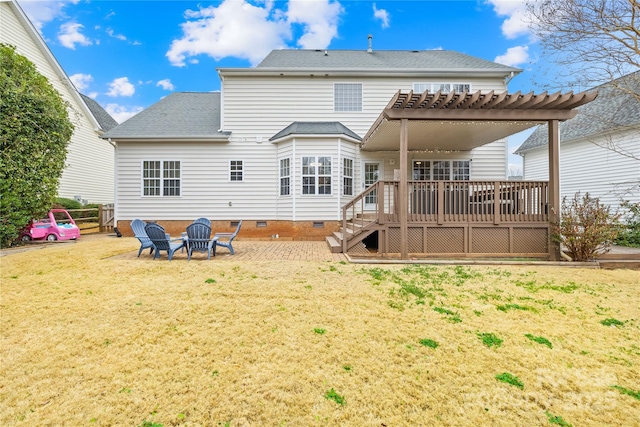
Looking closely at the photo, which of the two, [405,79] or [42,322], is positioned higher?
[405,79]

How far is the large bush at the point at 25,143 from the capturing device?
9.27 meters

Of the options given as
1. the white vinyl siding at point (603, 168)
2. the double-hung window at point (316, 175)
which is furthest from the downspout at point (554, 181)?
the double-hung window at point (316, 175)

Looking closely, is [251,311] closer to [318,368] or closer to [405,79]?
[318,368]

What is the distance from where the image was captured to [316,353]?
303 centimetres

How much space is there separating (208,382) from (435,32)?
19115mm

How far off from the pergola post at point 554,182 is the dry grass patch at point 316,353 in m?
2.57

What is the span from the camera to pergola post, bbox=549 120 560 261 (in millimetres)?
7902

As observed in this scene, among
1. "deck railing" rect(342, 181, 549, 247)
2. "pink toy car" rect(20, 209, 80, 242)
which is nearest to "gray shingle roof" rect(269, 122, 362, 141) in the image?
"deck railing" rect(342, 181, 549, 247)

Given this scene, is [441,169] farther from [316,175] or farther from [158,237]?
[158,237]

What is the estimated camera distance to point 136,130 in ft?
41.6

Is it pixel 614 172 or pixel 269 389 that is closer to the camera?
pixel 269 389

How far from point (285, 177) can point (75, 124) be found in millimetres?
14222

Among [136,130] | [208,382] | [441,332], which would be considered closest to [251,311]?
[208,382]

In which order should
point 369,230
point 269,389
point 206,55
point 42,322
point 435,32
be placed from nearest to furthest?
point 269,389 → point 42,322 → point 369,230 → point 435,32 → point 206,55
